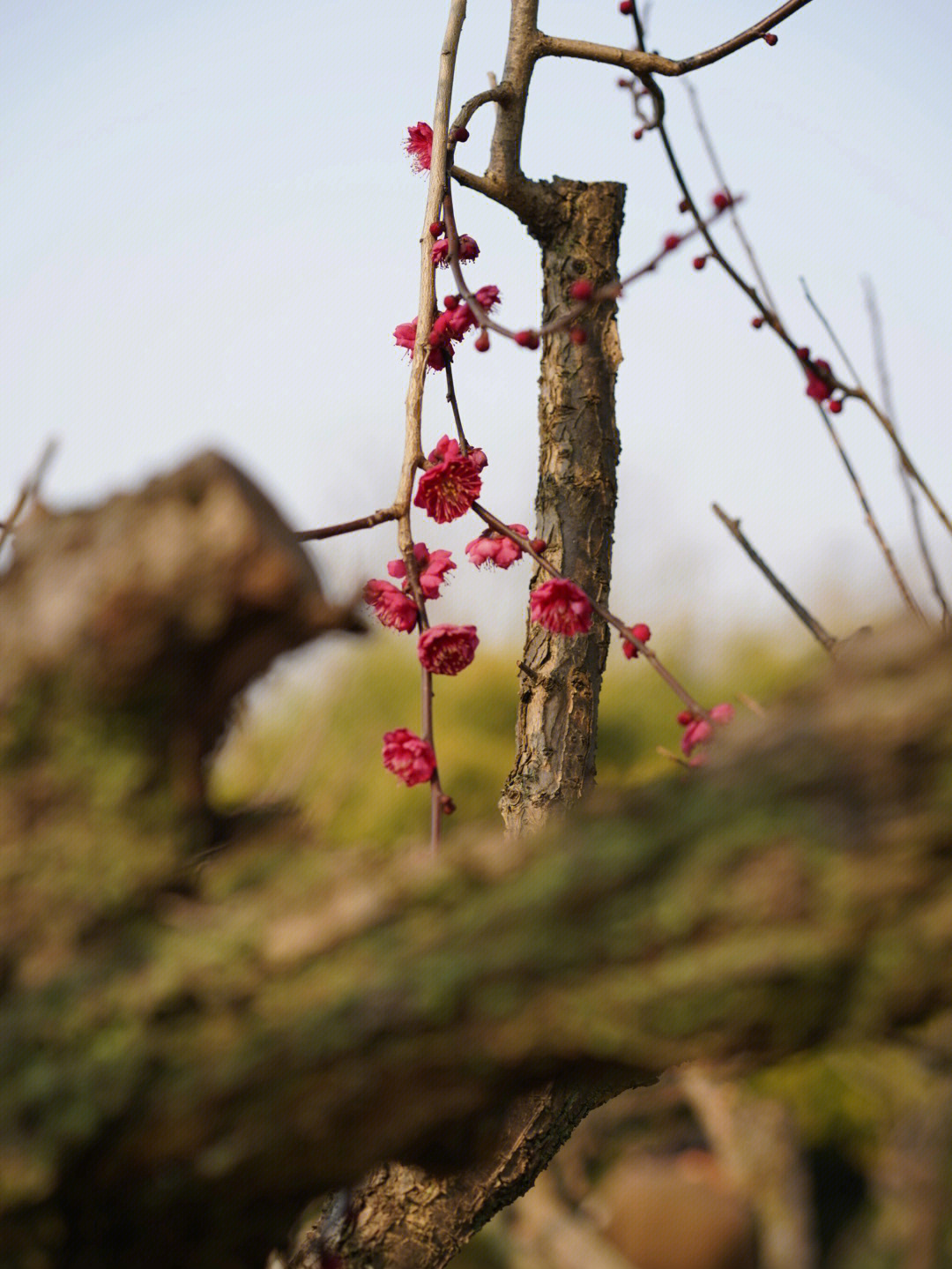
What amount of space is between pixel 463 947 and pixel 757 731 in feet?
0.54

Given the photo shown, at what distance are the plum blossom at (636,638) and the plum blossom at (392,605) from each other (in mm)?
188

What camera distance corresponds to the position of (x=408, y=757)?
799 millimetres

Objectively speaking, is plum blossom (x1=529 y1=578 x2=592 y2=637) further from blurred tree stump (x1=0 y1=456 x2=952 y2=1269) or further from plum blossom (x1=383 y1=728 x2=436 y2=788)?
blurred tree stump (x1=0 y1=456 x2=952 y2=1269)

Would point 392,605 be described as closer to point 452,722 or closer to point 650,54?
point 650,54

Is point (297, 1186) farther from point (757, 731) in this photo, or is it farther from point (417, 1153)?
point (757, 731)

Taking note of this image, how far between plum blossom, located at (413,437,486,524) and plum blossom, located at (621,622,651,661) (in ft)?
0.62

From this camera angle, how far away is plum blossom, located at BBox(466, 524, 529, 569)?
111cm

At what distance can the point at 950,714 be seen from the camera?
45 cm

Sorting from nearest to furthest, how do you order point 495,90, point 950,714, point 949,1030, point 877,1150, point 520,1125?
point 950,714 < point 949,1030 < point 520,1125 < point 495,90 < point 877,1150

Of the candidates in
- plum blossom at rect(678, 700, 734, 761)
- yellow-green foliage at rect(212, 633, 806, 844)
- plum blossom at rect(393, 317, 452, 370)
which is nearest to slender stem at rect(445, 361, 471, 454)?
plum blossom at rect(393, 317, 452, 370)

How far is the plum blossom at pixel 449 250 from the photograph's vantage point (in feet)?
3.36

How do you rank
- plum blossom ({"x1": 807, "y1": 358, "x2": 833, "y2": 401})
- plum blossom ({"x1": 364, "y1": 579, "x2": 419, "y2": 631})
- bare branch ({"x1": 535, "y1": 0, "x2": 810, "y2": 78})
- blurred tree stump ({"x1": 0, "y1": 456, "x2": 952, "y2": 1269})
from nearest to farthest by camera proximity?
blurred tree stump ({"x1": 0, "y1": 456, "x2": 952, "y2": 1269}) < plum blossom ({"x1": 364, "y1": 579, "x2": 419, "y2": 631}) < plum blossom ({"x1": 807, "y1": 358, "x2": 833, "y2": 401}) < bare branch ({"x1": 535, "y1": 0, "x2": 810, "y2": 78})

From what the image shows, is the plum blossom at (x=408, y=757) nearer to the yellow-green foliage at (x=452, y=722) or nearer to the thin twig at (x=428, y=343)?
the thin twig at (x=428, y=343)

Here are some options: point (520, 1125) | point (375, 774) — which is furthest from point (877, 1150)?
point (520, 1125)
